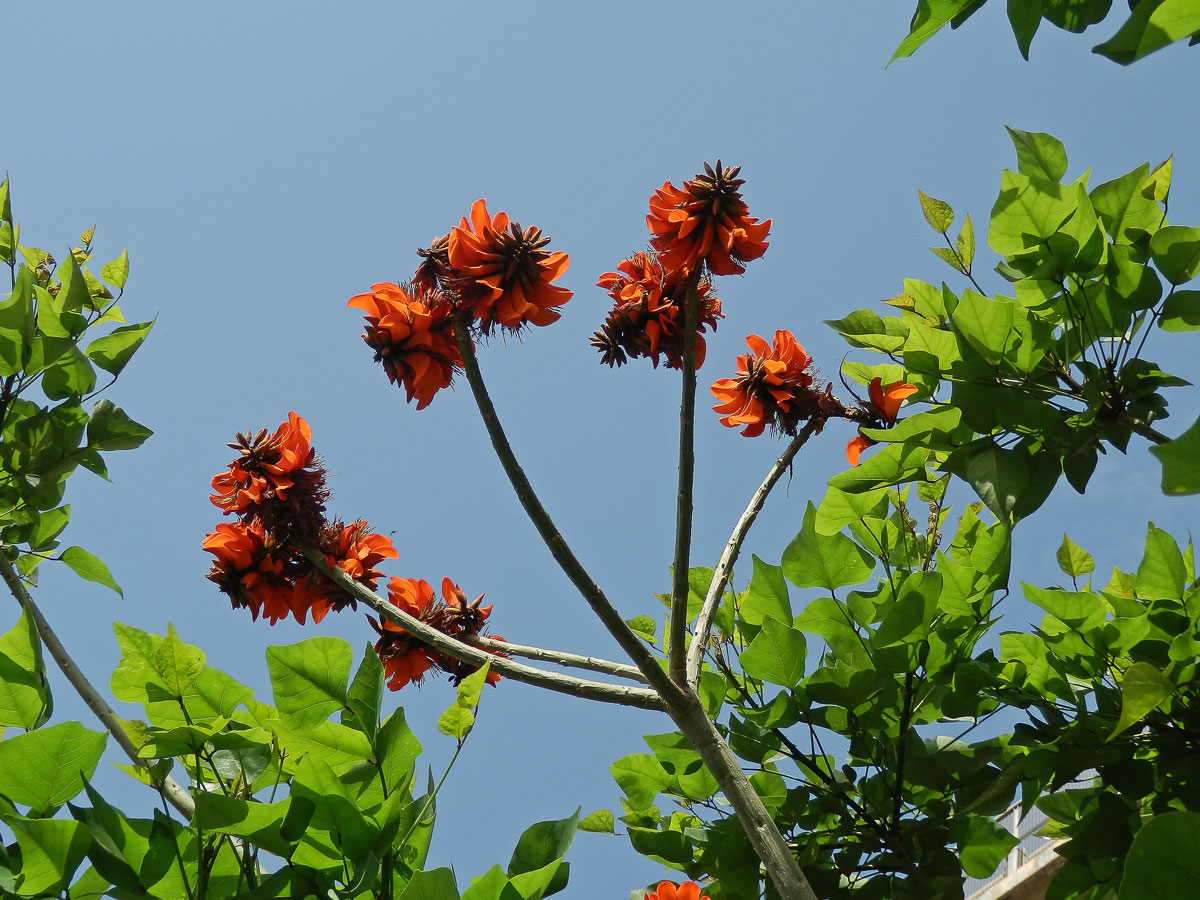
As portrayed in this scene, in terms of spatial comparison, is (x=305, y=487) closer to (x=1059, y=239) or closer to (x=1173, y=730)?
(x=1059, y=239)

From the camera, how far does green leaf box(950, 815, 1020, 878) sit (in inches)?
78.5

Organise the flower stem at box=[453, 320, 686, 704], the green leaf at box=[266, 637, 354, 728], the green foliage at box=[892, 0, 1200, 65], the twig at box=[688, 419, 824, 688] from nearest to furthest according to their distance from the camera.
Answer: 1. the green foliage at box=[892, 0, 1200, 65]
2. the green leaf at box=[266, 637, 354, 728]
3. the flower stem at box=[453, 320, 686, 704]
4. the twig at box=[688, 419, 824, 688]

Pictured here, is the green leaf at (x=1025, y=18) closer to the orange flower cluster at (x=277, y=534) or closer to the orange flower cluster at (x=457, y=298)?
the orange flower cluster at (x=457, y=298)

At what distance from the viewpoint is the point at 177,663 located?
119cm

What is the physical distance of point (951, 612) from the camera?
2145 millimetres

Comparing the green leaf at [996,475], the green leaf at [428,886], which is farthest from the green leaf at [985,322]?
the green leaf at [428,886]

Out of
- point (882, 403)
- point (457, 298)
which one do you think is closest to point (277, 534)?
point (457, 298)

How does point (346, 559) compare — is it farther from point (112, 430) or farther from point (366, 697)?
point (366, 697)

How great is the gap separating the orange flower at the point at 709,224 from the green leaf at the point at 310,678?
3.55ft

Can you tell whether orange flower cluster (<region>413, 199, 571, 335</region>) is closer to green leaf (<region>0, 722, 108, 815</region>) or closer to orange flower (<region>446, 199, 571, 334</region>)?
orange flower (<region>446, 199, 571, 334</region>)

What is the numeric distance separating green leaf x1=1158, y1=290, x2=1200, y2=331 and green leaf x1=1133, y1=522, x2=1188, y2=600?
17.8 inches

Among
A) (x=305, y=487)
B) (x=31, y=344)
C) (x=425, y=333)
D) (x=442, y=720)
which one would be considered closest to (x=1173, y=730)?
(x=442, y=720)

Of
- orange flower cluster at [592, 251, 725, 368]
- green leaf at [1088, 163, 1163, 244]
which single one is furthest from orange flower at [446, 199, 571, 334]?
green leaf at [1088, 163, 1163, 244]

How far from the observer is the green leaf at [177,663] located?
3.87ft
